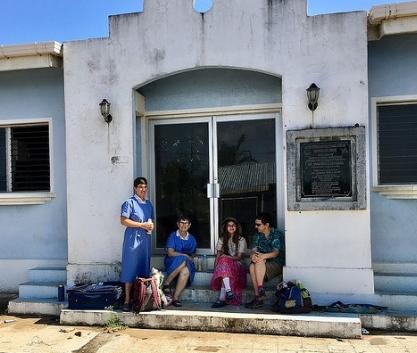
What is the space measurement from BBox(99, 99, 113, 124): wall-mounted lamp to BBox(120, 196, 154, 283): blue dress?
1.28 m

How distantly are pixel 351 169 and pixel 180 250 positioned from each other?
2601mm

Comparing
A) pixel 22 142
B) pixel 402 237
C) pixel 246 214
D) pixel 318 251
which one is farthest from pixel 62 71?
pixel 402 237

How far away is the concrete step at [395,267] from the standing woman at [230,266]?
1.87 metres

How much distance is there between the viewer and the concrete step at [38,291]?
6.50 meters

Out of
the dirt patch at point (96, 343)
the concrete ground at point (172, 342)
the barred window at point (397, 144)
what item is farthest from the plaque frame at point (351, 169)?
the dirt patch at point (96, 343)

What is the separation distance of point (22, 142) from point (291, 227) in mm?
4701

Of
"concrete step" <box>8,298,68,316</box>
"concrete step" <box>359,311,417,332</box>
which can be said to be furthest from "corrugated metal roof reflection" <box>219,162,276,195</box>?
"concrete step" <box>8,298,68,316</box>

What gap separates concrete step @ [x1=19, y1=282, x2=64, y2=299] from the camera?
6.50 meters

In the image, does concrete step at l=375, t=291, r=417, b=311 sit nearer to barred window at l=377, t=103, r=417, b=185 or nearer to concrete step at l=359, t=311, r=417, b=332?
concrete step at l=359, t=311, r=417, b=332

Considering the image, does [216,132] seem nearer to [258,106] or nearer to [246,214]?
[258,106]

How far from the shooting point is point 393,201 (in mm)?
6105

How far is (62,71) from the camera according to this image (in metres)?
7.16

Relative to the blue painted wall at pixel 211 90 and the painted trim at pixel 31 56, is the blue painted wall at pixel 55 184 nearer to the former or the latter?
the painted trim at pixel 31 56

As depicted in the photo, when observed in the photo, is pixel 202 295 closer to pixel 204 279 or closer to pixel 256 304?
pixel 204 279
